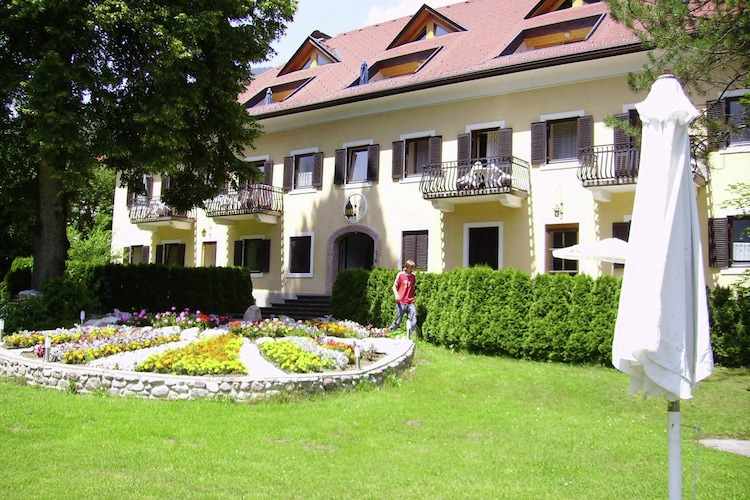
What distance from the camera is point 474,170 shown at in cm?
1756

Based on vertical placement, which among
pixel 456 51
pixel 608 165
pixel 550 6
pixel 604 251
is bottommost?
pixel 604 251

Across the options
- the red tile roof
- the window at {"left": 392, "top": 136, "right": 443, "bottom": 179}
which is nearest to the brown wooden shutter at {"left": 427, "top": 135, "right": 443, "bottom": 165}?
the window at {"left": 392, "top": 136, "right": 443, "bottom": 179}

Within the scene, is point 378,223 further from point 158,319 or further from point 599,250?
point 599,250

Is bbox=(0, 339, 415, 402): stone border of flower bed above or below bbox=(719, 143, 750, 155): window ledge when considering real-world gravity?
below

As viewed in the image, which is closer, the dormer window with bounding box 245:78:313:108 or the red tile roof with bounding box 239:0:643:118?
the red tile roof with bounding box 239:0:643:118

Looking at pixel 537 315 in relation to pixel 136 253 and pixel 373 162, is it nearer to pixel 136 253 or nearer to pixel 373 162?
pixel 373 162

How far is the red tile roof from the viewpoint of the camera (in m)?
17.0

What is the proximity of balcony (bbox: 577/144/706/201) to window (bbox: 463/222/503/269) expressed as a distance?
9.92 feet

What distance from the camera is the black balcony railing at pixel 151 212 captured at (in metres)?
25.3

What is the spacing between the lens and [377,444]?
7.17 m

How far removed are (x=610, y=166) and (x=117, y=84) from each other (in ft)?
38.1

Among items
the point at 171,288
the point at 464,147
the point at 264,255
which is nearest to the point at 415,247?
the point at 464,147

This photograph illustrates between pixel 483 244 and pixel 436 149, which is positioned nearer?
pixel 483 244

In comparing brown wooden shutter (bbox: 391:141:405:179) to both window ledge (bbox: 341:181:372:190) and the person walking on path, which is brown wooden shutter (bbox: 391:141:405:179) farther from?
the person walking on path
